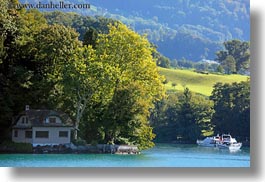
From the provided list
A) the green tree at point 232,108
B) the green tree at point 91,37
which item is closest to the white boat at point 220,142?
the green tree at point 232,108

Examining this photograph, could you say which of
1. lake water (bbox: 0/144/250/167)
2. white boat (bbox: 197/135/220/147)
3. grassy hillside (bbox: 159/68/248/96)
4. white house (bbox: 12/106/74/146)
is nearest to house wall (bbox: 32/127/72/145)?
white house (bbox: 12/106/74/146)

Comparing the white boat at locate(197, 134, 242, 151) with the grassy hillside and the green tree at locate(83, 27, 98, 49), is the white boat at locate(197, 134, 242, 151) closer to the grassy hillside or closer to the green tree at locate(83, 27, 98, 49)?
the grassy hillside

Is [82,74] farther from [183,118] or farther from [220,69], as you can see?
[220,69]

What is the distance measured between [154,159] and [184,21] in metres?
2.50

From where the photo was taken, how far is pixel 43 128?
15.6 metres

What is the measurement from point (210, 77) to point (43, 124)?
2.97m

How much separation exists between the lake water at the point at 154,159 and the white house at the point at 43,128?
0.31 metres

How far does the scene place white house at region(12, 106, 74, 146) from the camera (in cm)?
1545

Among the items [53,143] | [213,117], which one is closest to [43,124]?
[53,143]

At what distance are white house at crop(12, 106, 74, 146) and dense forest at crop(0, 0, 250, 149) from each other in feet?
0.41

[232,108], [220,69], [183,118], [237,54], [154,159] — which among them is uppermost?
[237,54]

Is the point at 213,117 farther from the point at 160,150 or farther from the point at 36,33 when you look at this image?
the point at 36,33

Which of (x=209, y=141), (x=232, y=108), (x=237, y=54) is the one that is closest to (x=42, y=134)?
(x=209, y=141)

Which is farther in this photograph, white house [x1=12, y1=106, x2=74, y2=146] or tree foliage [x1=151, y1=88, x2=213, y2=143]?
tree foliage [x1=151, y1=88, x2=213, y2=143]
